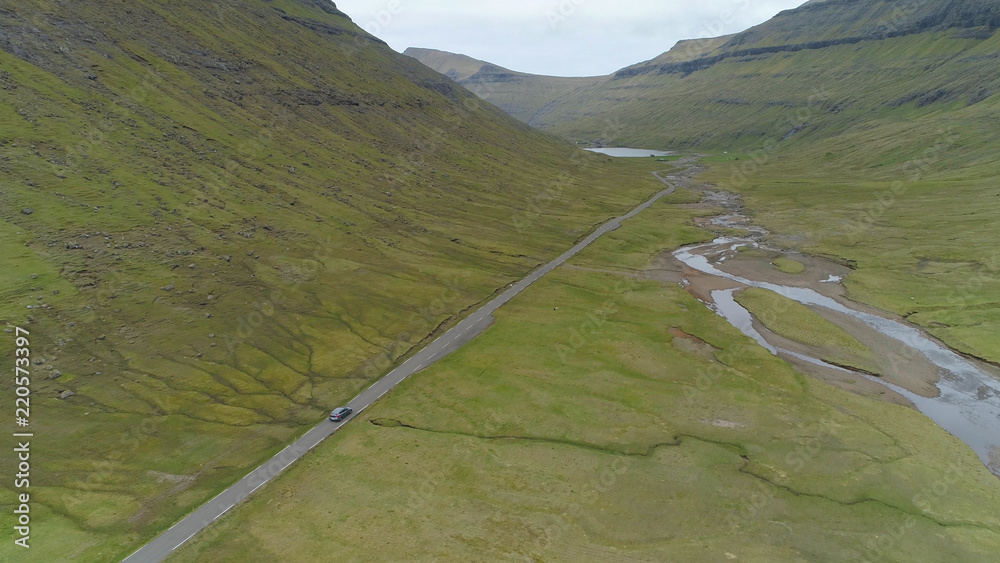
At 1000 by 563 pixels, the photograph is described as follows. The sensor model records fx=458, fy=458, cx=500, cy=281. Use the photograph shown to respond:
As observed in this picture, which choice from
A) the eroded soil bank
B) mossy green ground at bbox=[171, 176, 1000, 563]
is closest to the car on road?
mossy green ground at bbox=[171, 176, 1000, 563]

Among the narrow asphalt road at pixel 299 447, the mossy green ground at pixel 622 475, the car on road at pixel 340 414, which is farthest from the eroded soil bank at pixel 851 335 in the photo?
the car on road at pixel 340 414

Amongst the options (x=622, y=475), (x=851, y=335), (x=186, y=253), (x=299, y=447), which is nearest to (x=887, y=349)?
(x=851, y=335)

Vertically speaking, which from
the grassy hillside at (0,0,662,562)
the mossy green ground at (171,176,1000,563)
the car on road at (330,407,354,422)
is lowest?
the mossy green ground at (171,176,1000,563)

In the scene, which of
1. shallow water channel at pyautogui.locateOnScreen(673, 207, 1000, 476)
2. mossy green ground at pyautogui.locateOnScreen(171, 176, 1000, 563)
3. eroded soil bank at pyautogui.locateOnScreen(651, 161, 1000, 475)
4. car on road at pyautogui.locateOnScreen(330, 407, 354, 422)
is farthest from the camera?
eroded soil bank at pyautogui.locateOnScreen(651, 161, 1000, 475)

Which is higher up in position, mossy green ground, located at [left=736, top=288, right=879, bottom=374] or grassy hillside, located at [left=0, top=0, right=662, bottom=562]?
grassy hillside, located at [left=0, top=0, right=662, bottom=562]

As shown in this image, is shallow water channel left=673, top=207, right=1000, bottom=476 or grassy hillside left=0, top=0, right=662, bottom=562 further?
shallow water channel left=673, top=207, right=1000, bottom=476

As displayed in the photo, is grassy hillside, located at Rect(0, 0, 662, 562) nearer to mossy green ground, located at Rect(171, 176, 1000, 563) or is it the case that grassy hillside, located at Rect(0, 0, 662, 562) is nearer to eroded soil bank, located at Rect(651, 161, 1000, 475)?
mossy green ground, located at Rect(171, 176, 1000, 563)

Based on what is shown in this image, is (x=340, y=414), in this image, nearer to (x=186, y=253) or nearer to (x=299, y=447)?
(x=299, y=447)
